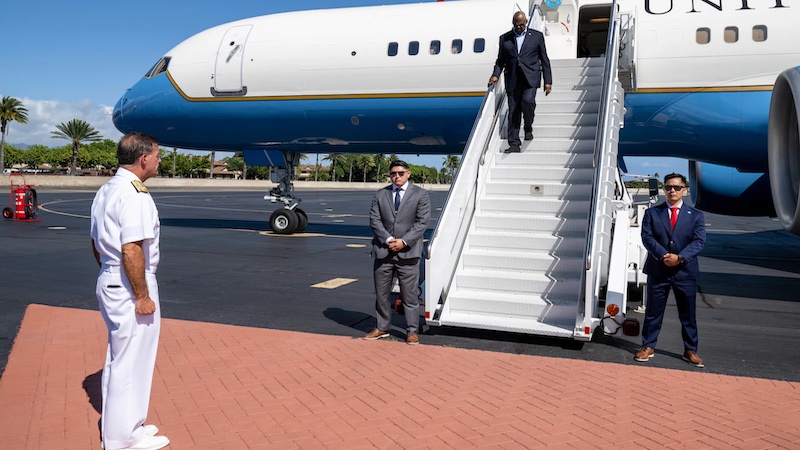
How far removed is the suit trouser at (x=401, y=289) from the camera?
688 centimetres

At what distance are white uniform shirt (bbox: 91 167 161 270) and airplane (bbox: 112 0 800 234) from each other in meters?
8.16

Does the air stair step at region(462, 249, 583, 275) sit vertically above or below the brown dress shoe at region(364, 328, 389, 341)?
above

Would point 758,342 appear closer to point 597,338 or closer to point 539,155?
point 597,338

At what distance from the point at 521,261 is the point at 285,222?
1088 centimetres

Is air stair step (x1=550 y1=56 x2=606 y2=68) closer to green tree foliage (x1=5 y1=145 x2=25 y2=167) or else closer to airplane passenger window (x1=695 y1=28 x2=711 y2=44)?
airplane passenger window (x1=695 y1=28 x2=711 y2=44)

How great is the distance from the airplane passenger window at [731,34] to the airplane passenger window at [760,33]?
301 millimetres

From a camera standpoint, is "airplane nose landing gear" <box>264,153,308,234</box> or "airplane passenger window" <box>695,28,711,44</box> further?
"airplane nose landing gear" <box>264,153,308,234</box>

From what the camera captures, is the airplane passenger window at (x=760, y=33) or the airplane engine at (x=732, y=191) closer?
the airplane passenger window at (x=760, y=33)

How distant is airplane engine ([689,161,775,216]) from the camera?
16.0 metres

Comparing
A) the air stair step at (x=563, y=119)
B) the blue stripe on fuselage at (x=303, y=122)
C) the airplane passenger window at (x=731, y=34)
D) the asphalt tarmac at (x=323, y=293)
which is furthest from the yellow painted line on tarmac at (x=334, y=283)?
the airplane passenger window at (x=731, y=34)

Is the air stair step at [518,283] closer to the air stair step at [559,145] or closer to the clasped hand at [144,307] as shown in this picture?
the air stair step at [559,145]

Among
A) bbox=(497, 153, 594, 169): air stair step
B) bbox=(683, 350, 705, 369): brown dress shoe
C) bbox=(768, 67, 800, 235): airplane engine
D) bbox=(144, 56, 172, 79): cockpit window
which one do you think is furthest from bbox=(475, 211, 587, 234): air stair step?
bbox=(144, 56, 172, 79): cockpit window

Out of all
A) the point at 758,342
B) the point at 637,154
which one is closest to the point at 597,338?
the point at 758,342

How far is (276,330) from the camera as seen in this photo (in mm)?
7152
